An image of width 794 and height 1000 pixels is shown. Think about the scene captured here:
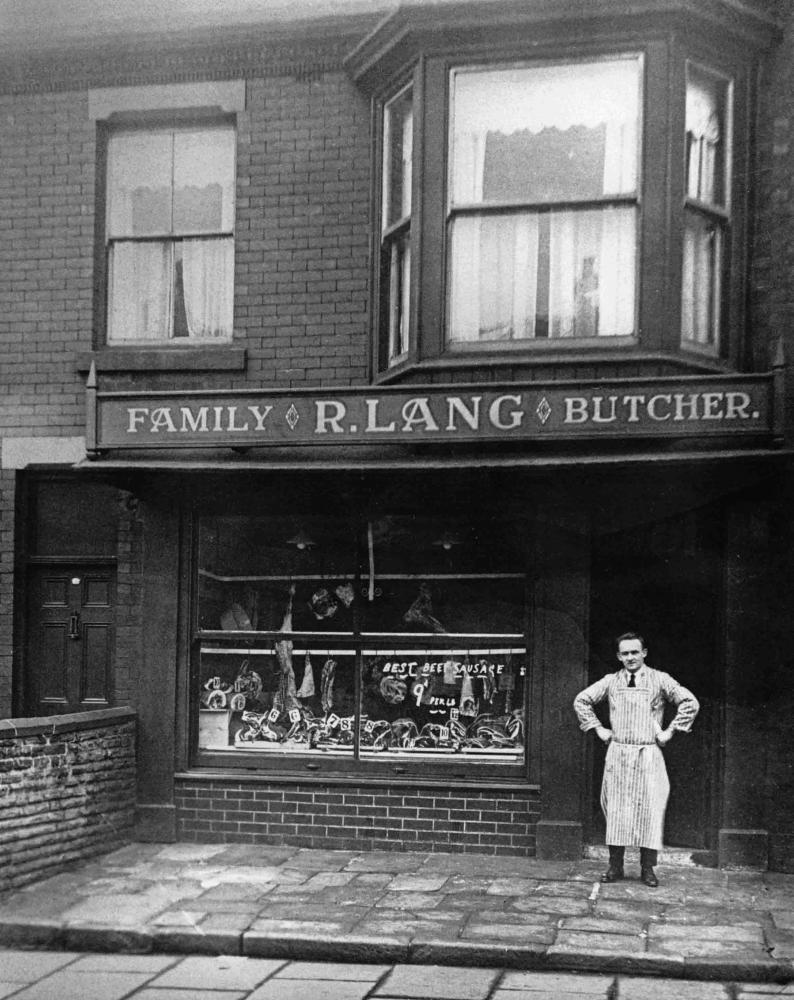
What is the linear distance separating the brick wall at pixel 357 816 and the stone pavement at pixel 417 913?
0.22 metres

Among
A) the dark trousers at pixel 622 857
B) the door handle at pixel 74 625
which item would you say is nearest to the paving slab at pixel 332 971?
the dark trousers at pixel 622 857

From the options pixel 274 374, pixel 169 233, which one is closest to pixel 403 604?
pixel 274 374

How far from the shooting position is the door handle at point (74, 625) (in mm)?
9562

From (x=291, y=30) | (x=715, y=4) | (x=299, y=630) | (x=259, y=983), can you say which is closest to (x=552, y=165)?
(x=715, y=4)

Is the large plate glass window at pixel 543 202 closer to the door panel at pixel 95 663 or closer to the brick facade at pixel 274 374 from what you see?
the brick facade at pixel 274 374

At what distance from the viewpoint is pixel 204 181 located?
9602 mm

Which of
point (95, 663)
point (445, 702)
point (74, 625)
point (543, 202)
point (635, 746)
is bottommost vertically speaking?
point (635, 746)

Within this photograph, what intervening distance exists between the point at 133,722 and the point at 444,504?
→ 289 cm

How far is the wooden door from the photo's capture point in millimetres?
9555

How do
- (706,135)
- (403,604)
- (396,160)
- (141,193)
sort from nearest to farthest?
(706,135)
(403,604)
(396,160)
(141,193)

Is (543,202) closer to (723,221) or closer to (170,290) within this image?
(723,221)

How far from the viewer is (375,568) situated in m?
9.08

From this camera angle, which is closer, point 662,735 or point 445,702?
point 662,735

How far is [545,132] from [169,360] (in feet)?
10.9
